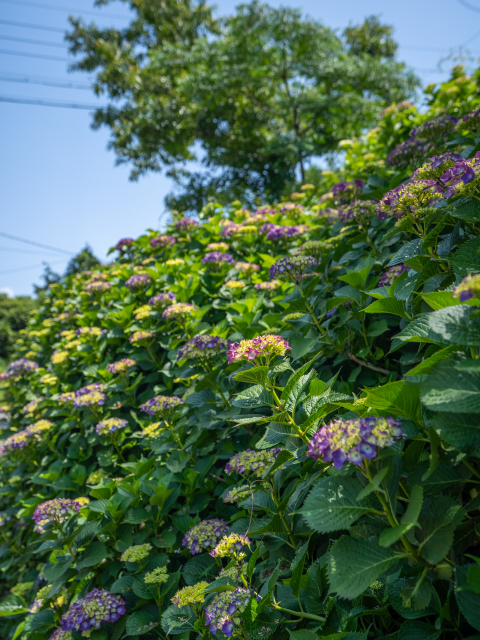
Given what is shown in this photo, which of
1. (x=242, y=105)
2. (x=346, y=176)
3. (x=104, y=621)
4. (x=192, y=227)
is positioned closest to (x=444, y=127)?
(x=346, y=176)

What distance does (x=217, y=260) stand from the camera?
337 cm

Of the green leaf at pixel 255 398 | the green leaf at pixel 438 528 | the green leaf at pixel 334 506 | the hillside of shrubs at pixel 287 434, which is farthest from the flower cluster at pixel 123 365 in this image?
the green leaf at pixel 438 528

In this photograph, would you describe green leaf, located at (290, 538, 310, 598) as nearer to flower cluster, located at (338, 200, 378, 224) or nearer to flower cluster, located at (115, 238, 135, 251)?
flower cluster, located at (338, 200, 378, 224)

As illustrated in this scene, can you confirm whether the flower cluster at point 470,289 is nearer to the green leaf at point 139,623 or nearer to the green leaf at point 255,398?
the green leaf at point 255,398

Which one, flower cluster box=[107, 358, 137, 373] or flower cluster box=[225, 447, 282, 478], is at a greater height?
flower cluster box=[107, 358, 137, 373]

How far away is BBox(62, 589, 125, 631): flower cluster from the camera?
6.13 feet

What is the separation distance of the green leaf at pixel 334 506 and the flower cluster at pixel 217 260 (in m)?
2.57

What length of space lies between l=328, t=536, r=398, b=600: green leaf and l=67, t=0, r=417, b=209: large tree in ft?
50.6

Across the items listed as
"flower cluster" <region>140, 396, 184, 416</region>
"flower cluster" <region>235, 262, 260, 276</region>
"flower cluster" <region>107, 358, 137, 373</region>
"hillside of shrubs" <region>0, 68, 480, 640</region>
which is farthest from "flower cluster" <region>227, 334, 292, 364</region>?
"flower cluster" <region>235, 262, 260, 276</region>

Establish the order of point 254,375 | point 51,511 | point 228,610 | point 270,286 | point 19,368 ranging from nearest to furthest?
1. point 228,610
2. point 254,375
3. point 51,511
4. point 270,286
5. point 19,368

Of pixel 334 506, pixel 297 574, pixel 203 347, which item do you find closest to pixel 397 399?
pixel 334 506

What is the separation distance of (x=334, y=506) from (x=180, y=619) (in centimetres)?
96

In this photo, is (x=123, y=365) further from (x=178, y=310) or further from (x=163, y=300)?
(x=178, y=310)

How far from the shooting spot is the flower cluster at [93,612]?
1.87 meters
